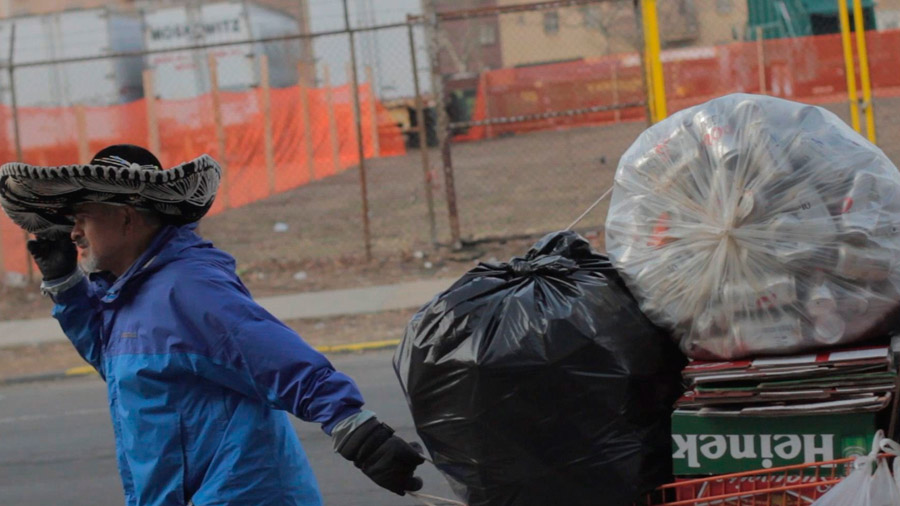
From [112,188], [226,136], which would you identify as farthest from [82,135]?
[112,188]

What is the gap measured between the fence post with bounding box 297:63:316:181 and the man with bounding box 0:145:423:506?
16.9 m

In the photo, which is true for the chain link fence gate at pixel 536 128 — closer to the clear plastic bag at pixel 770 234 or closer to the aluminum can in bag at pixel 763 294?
the clear plastic bag at pixel 770 234

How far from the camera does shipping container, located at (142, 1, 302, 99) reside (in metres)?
24.5

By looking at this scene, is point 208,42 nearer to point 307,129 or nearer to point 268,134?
point 307,129

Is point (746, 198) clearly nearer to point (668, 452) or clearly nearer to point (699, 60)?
point (668, 452)

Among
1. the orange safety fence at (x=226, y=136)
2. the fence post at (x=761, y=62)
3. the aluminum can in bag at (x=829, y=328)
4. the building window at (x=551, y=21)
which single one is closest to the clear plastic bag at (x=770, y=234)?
the aluminum can in bag at (x=829, y=328)

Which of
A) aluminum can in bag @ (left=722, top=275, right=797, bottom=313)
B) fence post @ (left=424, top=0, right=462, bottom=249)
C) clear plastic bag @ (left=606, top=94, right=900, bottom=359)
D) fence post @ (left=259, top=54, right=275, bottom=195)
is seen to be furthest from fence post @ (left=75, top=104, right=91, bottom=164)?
aluminum can in bag @ (left=722, top=275, right=797, bottom=313)

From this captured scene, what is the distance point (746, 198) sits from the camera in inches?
95.5

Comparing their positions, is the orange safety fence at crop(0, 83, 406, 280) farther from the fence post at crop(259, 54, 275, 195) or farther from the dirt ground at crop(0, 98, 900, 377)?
the dirt ground at crop(0, 98, 900, 377)

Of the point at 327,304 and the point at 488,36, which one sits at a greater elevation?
the point at 488,36

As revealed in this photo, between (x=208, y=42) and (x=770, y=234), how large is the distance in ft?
83.4

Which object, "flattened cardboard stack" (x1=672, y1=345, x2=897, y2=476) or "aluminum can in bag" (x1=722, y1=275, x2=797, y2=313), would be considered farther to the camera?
"aluminum can in bag" (x1=722, y1=275, x2=797, y2=313)

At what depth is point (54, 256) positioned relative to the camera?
3070 mm

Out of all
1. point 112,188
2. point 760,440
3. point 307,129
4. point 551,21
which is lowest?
point 760,440
